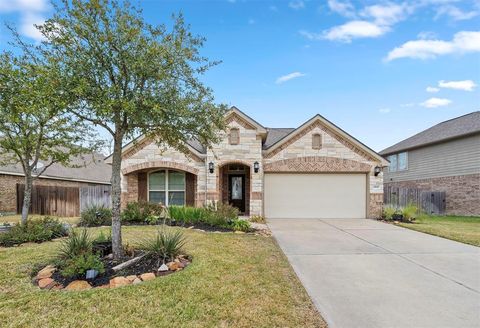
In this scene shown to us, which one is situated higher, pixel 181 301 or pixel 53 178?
pixel 53 178

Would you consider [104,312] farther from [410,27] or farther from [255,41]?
[410,27]

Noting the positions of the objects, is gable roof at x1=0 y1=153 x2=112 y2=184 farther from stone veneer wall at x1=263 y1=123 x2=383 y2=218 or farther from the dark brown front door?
stone veneer wall at x1=263 y1=123 x2=383 y2=218

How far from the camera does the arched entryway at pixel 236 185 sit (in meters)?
15.1

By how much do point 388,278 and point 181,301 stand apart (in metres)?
3.83

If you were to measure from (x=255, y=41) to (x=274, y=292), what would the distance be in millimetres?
10559

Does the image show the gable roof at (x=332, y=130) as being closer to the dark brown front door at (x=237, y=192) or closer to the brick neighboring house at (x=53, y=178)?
the dark brown front door at (x=237, y=192)

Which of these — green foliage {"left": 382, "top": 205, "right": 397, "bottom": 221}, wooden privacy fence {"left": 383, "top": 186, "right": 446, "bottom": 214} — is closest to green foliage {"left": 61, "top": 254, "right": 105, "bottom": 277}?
green foliage {"left": 382, "top": 205, "right": 397, "bottom": 221}

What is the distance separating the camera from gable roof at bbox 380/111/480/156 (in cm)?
1691

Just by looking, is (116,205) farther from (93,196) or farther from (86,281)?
(93,196)

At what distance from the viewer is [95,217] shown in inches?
443

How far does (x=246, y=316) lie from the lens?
3.63 metres

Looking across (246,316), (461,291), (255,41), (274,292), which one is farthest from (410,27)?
(246,316)

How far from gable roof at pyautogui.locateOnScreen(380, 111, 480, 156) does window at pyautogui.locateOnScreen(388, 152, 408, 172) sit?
1.87ft

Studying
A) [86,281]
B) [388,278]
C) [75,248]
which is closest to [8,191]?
[75,248]
